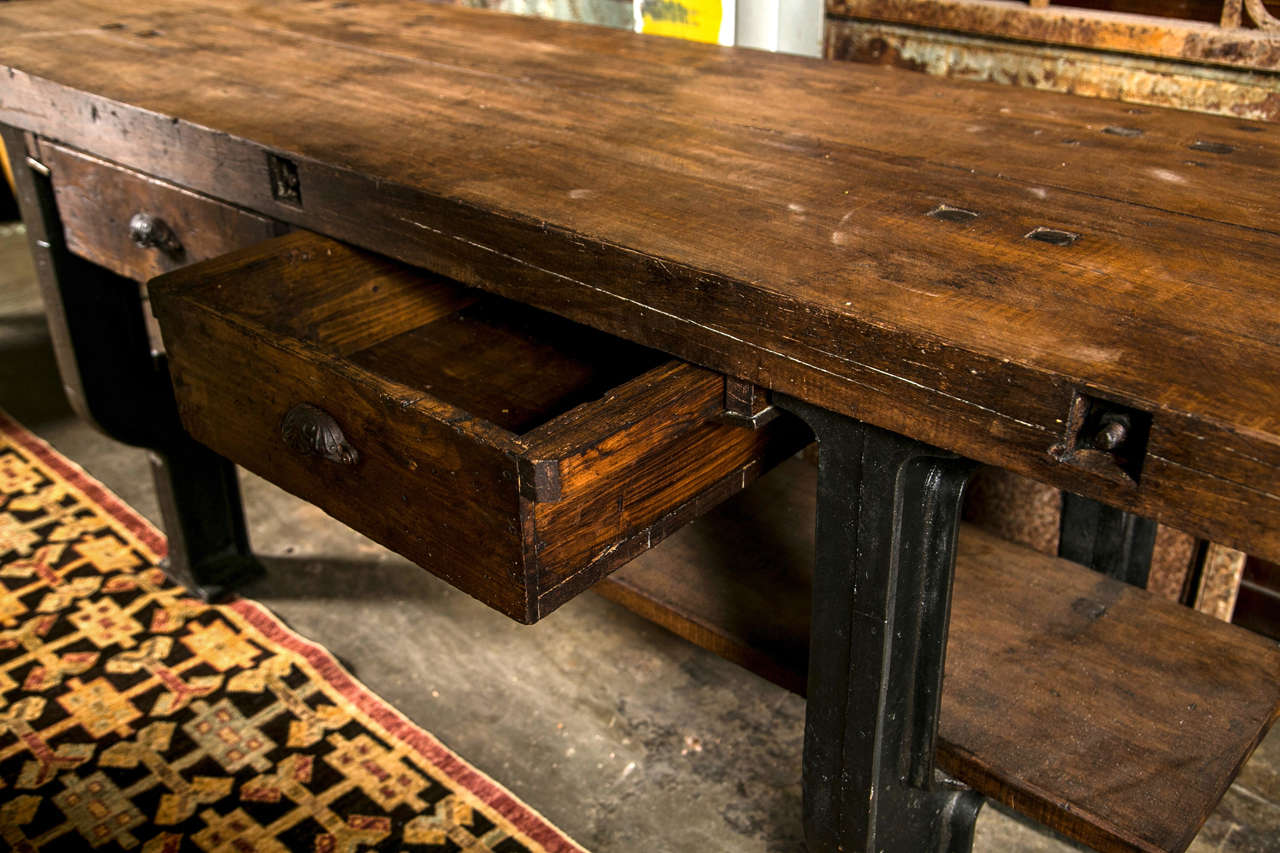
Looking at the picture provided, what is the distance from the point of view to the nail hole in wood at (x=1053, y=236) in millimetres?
1065

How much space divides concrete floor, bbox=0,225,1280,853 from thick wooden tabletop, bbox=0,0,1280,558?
21.1 inches

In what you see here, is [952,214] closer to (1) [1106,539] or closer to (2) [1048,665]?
(2) [1048,665]

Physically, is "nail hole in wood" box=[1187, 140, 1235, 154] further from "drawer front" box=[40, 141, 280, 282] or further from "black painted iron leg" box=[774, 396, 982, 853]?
"drawer front" box=[40, 141, 280, 282]

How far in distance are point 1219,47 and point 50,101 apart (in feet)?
5.28

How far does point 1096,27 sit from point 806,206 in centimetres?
93

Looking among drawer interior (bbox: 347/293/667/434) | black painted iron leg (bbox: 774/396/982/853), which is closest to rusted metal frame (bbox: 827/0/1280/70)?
drawer interior (bbox: 347/293/667/434)

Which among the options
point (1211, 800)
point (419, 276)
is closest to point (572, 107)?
point (419, 276)

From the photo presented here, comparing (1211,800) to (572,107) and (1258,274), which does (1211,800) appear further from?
(572,107)

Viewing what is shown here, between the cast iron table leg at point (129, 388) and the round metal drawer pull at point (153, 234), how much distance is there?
0.11m

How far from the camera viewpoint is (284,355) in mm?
1125

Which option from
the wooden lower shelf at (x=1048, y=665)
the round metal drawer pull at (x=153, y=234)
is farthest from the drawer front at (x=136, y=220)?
the wooden lower shelf at (x=1048, y=665)

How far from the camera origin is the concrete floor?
171cm

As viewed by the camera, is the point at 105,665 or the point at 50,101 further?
the point at 105,665

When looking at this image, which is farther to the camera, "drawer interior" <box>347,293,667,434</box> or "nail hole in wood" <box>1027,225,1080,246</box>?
"drawer interior" <box>347,293,667,434</box>
